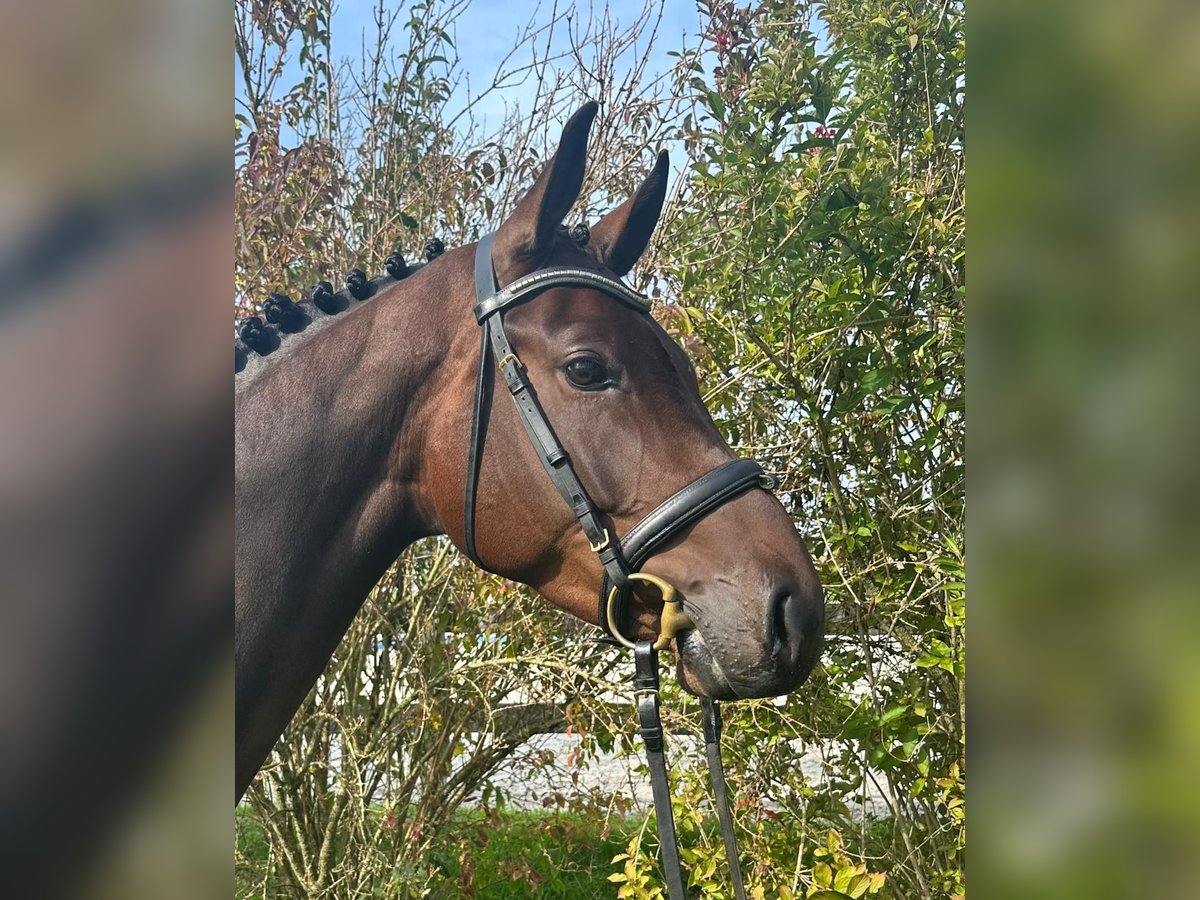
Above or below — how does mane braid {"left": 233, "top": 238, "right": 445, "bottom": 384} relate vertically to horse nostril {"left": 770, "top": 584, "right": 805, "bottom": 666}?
above

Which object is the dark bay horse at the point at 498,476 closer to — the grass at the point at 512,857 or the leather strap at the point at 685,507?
the leather strap at the point at 685,507

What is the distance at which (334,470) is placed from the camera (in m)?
1.58

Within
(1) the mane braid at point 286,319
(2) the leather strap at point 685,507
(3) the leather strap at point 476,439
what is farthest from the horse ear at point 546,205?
(2) the leather strap at point 685,507

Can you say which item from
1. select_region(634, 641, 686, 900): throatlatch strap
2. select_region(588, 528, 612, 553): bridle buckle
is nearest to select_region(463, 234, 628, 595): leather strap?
select_region(588, 528, 612, 553): bridle buckle

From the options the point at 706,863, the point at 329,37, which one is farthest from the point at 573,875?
the point at 329,37

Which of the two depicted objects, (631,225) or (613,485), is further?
(631,225)

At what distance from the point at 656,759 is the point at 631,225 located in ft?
3.43

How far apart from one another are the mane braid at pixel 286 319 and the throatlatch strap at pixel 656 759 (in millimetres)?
844

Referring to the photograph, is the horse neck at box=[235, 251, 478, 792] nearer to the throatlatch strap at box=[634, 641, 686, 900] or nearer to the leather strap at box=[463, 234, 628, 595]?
the leather strap at box=[463, 234, 628, 595]

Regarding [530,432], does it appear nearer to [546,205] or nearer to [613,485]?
[613,485]

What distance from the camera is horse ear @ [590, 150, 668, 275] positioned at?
187cm

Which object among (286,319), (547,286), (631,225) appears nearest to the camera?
(547,286)
